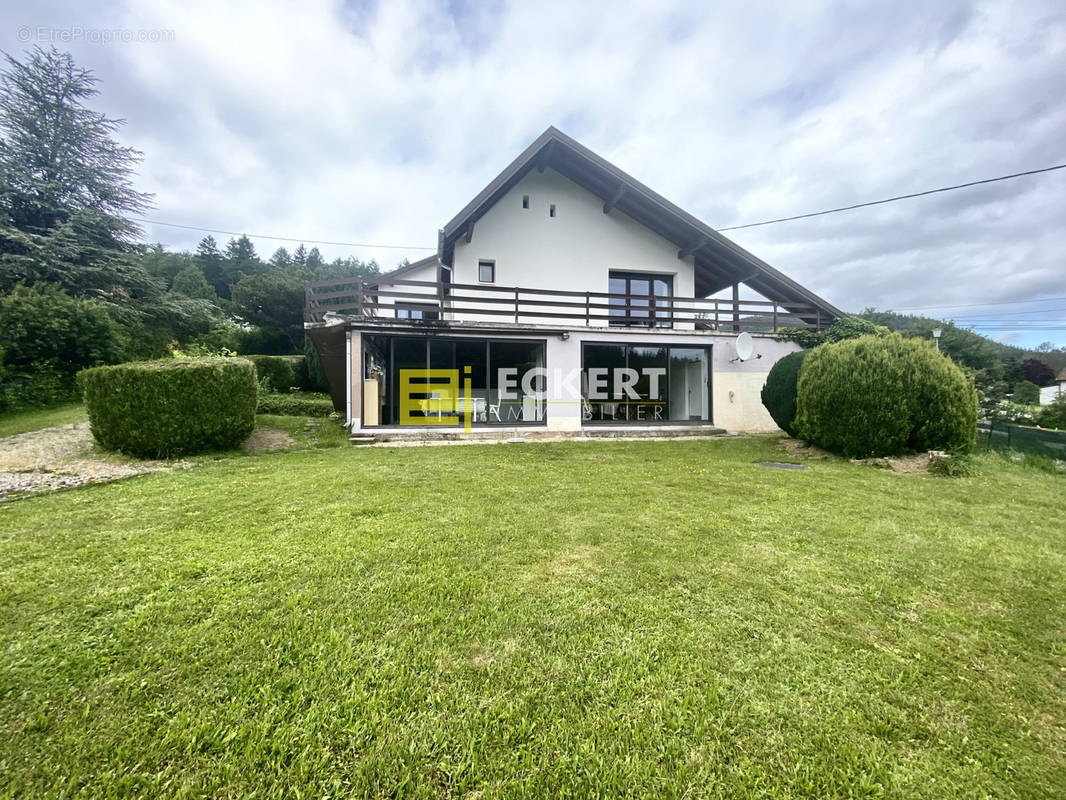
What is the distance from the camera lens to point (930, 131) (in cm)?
1377

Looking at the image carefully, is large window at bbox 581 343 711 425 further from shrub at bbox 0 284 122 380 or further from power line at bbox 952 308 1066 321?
power line at bbox 952 308 1066 321

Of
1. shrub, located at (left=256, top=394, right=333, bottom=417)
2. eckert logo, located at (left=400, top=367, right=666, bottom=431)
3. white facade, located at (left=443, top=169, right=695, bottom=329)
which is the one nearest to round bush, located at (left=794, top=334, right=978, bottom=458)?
eckert logo, located at (left=400, top=367, right=666, bottom=431)

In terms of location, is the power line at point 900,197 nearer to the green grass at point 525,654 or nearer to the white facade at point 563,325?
the white facade at point 563,325

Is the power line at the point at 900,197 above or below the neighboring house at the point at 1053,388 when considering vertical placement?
above

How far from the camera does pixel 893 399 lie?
740 centimetres

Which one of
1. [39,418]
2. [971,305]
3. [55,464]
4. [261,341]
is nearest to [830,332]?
[55,464]

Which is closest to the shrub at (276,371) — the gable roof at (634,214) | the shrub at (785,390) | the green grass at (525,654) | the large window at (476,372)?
the large window at (476,372)

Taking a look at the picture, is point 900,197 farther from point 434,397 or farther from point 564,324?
point 434,397

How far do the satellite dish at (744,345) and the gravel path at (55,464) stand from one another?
12.9 meters

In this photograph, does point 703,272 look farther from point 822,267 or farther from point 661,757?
point 822,267

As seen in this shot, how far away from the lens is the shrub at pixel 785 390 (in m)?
9.46

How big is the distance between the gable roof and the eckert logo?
14.0 feet

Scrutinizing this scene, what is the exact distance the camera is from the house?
10.5 metres

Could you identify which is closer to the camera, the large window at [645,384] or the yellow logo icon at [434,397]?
the yellow logo icon at [434,397]
